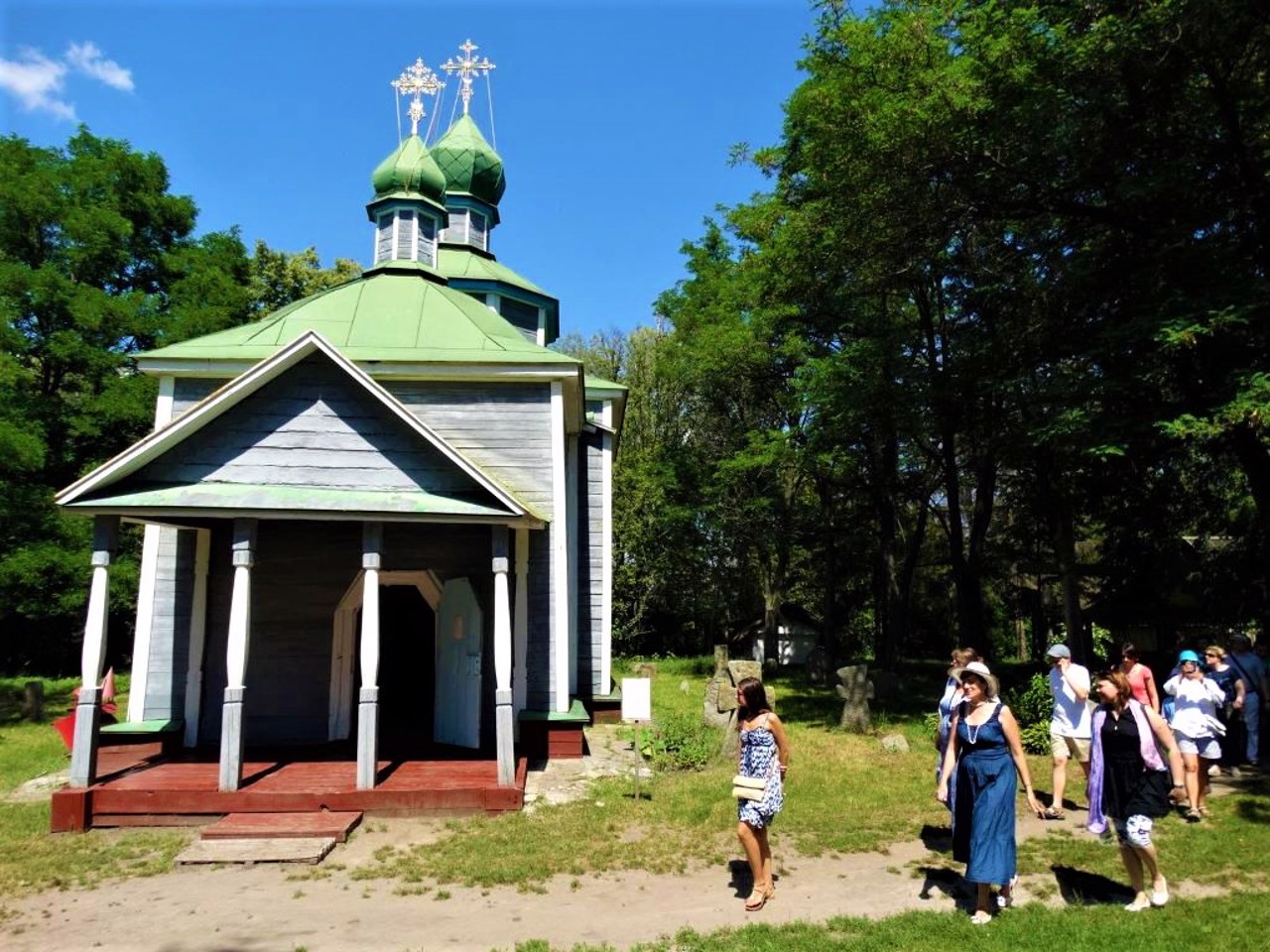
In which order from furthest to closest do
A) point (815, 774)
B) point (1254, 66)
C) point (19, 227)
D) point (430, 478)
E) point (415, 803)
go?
point (19, 227) → point (1254, 66) → point (815, 774) → point (430, 478) → point (415, 803)

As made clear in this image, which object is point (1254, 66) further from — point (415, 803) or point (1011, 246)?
point (415, 803)

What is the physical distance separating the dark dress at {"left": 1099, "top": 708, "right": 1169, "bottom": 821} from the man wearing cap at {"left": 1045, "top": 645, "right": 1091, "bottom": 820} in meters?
2.54

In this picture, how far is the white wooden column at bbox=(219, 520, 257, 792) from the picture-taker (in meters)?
8.95

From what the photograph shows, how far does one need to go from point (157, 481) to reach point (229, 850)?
424cm

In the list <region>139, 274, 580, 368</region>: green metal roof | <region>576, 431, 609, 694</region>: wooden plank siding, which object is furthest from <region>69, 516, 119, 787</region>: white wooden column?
<region>576, 431, 609, 694</region>: wooden plank siding

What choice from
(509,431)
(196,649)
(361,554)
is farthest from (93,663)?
(509,431)

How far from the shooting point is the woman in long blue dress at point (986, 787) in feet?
19.7

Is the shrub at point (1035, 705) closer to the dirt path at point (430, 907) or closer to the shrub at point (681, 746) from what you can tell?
the shrub at point (681, 746)

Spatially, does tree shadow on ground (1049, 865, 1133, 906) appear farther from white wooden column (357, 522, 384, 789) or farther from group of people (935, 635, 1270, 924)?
white wooden column (357, 522, 384, 789)

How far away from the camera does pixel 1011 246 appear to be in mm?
16906

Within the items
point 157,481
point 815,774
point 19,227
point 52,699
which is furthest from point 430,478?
point 19,227

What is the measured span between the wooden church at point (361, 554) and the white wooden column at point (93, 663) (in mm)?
28

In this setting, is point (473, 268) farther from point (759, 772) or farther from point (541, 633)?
point (759, 772)

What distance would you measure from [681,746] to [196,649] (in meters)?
7.00
